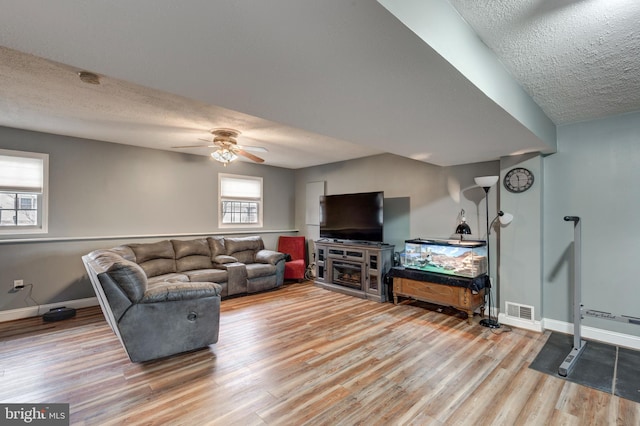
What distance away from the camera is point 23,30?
1.31 m

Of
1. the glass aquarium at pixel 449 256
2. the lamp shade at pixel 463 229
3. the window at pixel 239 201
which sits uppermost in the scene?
the window at pixel 239 201

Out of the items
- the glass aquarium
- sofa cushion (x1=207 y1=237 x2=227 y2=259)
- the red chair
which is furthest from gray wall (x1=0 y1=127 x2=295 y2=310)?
the glass aquarium

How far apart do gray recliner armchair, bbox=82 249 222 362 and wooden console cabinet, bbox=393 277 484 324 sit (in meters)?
2.72

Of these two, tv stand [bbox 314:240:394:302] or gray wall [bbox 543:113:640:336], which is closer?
gray wall [bbox 543:113:640:336]

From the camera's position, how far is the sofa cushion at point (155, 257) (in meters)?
4.46

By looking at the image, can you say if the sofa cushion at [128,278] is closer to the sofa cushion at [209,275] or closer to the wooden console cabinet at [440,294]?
the sofa cushion at [209,275]

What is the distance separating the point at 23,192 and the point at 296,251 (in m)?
4.50

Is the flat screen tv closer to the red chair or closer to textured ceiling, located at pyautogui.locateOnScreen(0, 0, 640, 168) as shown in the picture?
the red chair

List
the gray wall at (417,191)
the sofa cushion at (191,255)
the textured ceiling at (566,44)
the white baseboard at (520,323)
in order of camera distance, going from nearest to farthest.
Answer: the textured ceiling at (566,44), the white baseboard at (520,323), the gray wall at (417,191), the sofa cushion at (191,255)

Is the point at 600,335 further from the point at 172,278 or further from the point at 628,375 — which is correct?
the point at 172,278

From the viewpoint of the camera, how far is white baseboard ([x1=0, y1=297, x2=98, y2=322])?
3.75m

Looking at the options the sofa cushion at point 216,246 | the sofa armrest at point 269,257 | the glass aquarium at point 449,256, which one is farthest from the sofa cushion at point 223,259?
the glass aquarium at point 449,256

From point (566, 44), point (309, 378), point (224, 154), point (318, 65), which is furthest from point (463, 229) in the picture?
point (224, 154)

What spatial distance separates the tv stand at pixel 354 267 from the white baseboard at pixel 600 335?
6.98 ft
